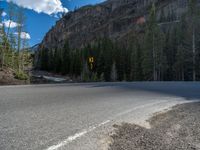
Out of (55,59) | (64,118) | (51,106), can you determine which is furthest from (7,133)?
(55,59)

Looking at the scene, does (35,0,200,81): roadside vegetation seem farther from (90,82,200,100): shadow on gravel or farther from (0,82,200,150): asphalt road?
(0,82,200,150): asphalt road

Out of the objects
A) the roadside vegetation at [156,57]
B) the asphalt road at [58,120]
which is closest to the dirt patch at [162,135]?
the asphalt road at [58,120]

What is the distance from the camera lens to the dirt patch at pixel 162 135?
16.4ft

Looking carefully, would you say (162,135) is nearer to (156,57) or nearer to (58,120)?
(58,120)

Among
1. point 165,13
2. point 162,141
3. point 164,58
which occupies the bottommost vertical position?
point 162,141

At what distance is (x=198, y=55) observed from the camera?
36.2 meters

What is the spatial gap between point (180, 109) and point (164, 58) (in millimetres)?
31401

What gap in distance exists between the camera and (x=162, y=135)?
231 inches

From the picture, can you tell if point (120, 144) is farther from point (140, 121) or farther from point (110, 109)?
point (110, 109)

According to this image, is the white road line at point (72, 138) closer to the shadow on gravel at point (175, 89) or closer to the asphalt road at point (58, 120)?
the asphalt road at point (58, 120)

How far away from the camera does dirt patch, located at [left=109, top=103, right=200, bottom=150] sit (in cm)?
499

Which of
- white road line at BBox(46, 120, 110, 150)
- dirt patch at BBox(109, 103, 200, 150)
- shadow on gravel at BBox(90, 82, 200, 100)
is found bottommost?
dirt patch at BBox(109, 103, 200, 150)

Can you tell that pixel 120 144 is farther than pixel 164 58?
No

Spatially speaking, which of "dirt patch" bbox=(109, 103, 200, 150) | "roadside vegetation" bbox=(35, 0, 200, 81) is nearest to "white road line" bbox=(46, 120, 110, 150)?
"dirt patch" bbox=(109, 103, 200, 150)
